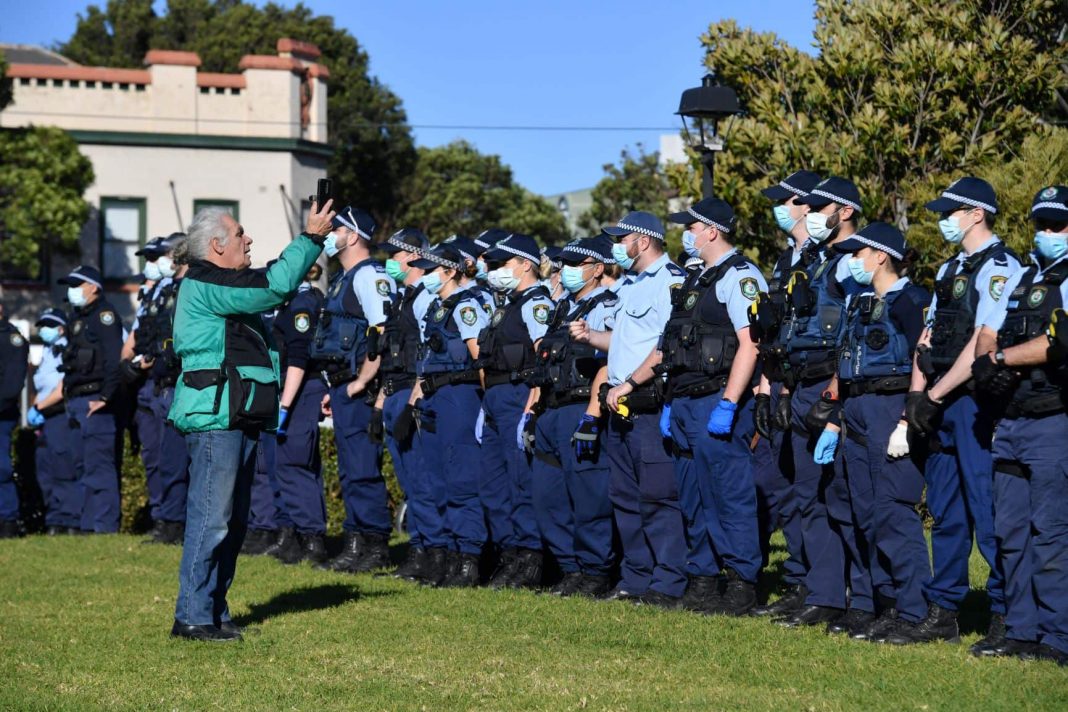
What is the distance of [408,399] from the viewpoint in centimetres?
1220

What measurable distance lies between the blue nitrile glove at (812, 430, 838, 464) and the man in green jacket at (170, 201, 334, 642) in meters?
3.02

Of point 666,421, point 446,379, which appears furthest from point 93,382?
point 666,421

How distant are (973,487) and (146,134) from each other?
106ft

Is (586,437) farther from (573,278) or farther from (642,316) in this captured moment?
(573,278)

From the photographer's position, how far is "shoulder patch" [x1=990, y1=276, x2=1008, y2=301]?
8.39 m

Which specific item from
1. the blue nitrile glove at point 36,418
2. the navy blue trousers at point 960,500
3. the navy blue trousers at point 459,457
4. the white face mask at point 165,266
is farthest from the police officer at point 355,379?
the navy blue trousers at point 960,500

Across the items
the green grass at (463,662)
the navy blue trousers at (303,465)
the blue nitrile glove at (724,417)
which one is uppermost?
the blue nitrile glove at (724,417)

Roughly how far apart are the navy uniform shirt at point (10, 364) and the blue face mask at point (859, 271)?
948cm

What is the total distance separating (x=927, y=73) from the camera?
16.2 metres

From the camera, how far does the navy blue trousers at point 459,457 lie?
11938mm

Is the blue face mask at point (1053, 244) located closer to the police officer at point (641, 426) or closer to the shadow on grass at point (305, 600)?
the police officer at point (641, 426)

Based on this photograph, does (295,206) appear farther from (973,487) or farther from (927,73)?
(973,487)

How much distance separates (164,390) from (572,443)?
5.19 m

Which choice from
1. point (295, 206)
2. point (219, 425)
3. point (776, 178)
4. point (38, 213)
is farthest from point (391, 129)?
point (219, 425)
